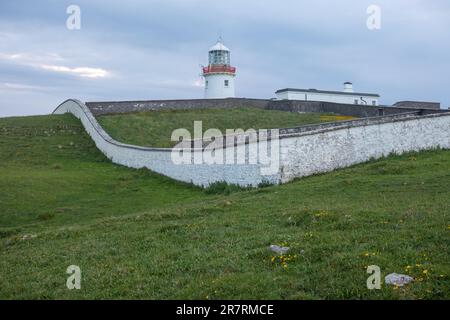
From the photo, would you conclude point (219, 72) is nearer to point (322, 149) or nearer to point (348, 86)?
point (348, 86)

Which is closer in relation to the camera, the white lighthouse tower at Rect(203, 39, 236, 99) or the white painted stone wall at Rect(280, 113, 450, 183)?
the white painted stone wall at Rect(280, 113, 450, 183)

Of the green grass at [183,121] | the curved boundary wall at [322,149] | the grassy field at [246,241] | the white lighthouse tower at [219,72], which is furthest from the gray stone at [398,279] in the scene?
the white lighthouse tower at [219,72]

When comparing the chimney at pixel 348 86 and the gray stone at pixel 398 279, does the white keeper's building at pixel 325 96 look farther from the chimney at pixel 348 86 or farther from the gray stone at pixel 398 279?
the gray stone at pixel 398 279

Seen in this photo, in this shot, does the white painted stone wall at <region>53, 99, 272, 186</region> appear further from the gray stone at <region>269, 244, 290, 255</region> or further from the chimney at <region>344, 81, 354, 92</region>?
the chimney at <region>344, 81, 354, 92</region>

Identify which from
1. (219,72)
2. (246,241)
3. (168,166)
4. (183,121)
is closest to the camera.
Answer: (246,241)

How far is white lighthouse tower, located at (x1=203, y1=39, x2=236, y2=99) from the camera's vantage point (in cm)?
4959

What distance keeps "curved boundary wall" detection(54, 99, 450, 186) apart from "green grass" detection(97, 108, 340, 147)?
18.0 feet

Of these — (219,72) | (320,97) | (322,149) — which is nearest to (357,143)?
(322,149)

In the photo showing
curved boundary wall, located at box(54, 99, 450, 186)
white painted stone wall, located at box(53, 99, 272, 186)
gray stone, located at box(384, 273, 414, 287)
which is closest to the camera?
gray stone, located at box(384, 273, 414, 287)

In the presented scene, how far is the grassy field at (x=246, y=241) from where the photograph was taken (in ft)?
22.2

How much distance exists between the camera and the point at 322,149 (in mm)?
21422

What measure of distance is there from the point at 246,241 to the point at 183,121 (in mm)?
28439

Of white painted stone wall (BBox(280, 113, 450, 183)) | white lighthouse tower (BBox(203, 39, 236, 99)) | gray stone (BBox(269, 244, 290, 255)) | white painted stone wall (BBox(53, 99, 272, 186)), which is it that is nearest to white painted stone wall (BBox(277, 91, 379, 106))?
white lighthouse tower (BBox(203, 39, 236, 99))
